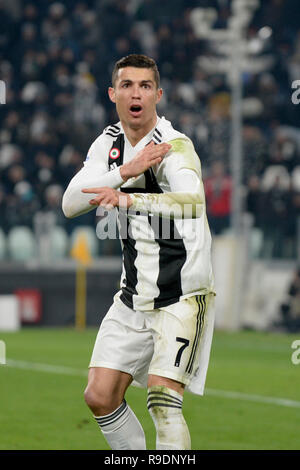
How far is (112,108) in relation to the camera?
23.1 meters

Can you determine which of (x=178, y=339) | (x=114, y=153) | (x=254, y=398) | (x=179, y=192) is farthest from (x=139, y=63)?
(x=254, y=398)

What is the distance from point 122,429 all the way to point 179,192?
1.34 m

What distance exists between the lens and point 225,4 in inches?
991

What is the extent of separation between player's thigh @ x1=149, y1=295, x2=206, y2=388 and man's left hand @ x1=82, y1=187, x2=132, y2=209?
72 cm

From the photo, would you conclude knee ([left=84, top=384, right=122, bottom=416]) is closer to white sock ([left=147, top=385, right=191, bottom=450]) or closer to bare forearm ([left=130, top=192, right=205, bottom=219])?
white sock ([left=147, top=385, right=191, bottom=450])

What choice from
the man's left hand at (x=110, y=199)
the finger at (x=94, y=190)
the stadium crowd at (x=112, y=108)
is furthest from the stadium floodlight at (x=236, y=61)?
the man's left hand at (x=110, y=199)

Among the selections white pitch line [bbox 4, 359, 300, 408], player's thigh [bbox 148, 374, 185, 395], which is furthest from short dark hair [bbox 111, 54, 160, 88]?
white pitch line [bbox 4, 359, 300, 408]

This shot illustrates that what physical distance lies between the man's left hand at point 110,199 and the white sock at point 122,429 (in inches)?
48.1

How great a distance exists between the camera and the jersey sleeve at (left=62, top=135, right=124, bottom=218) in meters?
5.32

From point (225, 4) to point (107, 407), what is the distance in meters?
20.6

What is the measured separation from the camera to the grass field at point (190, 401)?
26.4 feet

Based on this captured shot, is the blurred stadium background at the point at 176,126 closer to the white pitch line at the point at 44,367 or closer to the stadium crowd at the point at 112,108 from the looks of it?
the stadium crowd at the point at 112,108

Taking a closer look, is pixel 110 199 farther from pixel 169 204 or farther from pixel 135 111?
pixel 135 111
